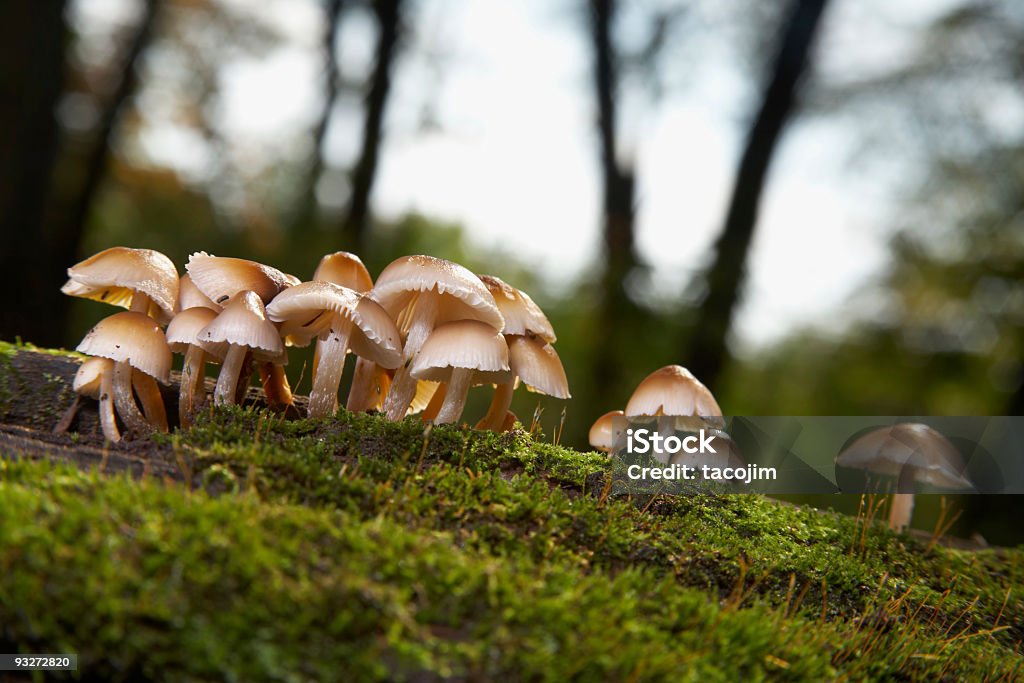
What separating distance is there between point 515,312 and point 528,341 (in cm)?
21

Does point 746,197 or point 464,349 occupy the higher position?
point 746,197

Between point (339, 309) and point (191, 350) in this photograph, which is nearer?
point (339, 309)

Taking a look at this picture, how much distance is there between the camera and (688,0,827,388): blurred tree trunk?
23.4 feet

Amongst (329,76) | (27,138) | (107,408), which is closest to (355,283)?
(107,408)

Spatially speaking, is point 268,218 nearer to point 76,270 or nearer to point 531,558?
point 76,270

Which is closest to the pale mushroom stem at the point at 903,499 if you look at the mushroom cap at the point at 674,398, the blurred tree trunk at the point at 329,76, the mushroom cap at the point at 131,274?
the mushroom cap at the point at 674,398

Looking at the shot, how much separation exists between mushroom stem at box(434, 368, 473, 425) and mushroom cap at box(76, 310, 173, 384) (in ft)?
4.55

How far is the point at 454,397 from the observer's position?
3447mm

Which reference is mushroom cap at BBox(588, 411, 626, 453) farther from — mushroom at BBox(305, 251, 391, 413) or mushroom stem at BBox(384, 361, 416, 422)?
mushroom at BBox(305, 251, 391, 413)

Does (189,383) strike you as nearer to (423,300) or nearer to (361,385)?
(361,385)

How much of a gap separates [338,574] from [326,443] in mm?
1154

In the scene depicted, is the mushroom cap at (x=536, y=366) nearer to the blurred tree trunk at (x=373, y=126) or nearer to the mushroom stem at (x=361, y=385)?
the mushroom stem at (x=361, y=385)

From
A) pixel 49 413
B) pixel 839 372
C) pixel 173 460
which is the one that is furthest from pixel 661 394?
pixel 839 372

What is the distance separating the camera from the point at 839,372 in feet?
35.5
